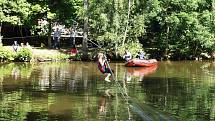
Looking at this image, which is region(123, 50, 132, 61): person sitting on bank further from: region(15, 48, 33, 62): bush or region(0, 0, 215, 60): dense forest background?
region(15, 48, 33, 62): bush

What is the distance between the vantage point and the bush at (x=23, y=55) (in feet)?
152

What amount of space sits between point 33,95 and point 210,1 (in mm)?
32956

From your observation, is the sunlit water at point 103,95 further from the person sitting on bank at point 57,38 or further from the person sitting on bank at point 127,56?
the person sitting on bank at point 57,38

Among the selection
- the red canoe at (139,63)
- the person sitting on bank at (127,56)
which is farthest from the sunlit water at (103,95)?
the person sitting on bank at (127,56)

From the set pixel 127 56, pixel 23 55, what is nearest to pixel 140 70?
pixel 127 56

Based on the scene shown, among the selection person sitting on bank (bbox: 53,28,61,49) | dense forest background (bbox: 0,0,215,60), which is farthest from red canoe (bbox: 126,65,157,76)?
person sitting on bank (bbox: 53,28,61,49)

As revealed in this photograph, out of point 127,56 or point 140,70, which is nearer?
point 140,70

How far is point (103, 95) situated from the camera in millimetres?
26000

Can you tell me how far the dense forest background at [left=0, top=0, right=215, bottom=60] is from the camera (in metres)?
49.3

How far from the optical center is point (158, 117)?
19.5 metres

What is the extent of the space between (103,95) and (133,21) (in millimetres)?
25468

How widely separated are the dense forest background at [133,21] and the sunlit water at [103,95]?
879 cm

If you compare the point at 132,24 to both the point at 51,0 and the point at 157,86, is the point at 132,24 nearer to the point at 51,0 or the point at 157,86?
the point at 51,0

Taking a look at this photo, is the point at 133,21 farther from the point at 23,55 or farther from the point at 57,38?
the point at 23,55
